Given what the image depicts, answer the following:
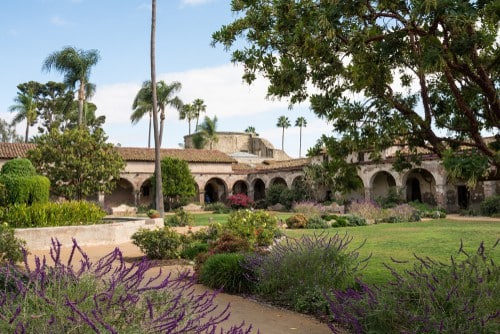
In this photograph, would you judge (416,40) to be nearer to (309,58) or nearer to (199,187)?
(309,58)

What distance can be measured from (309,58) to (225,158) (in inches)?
1508

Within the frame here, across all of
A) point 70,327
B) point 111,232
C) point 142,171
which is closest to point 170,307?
point 70,327

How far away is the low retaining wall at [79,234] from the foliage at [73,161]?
10770 mm

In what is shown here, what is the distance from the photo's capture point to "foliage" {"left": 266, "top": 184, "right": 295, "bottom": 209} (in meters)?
36.2

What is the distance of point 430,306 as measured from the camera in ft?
13.2

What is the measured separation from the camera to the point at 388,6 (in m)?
5.63

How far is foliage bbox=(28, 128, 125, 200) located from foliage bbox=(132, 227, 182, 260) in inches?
606

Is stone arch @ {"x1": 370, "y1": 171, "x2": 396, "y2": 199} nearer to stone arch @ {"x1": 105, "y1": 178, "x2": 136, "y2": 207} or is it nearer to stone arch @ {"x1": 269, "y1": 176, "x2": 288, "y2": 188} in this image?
stone arch @ {"x1": 269, "y1": 176, "x2": 288, "y2": 188}

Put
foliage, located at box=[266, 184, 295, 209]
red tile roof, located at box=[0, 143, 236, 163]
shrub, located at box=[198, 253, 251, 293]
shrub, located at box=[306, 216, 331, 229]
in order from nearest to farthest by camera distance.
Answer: shrub, located at box=[198, 253, 251, 293] < shrub, located at box=[306, 216, 331, 229] < red tile roof, located at box=[0, 143, 236, 163] < foliage, located at box=[266, 184, 295, 209]

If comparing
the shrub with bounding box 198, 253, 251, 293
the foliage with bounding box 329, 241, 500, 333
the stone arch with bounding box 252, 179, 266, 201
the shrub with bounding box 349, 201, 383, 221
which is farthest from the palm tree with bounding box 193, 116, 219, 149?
the foliage with bounding box 329, 241, 500, 333

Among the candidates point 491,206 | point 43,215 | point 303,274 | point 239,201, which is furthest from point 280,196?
point 303,274

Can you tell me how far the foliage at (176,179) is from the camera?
120 feet

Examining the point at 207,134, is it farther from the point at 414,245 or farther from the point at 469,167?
the point at 469,167

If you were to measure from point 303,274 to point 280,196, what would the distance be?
100 ft
